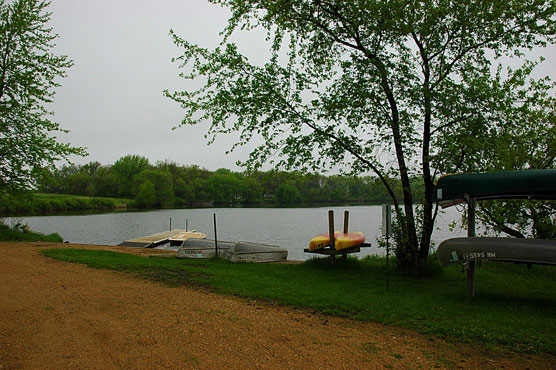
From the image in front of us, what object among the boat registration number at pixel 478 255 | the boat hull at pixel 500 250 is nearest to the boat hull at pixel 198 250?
the boat hull at pixel 500 250

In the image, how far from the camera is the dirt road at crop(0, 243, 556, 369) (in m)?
4.71

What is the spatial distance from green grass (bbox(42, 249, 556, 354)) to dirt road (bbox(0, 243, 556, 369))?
52cm

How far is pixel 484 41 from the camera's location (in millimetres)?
10227

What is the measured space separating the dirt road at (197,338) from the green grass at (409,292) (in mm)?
517

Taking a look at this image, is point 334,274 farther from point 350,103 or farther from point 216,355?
point 216,355

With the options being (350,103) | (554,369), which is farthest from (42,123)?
(554,369)

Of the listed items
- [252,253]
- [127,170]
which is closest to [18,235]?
[252,253]

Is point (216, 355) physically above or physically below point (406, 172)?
below

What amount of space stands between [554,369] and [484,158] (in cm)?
653

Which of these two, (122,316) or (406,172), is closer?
(122,316)

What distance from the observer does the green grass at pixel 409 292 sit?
6119mm

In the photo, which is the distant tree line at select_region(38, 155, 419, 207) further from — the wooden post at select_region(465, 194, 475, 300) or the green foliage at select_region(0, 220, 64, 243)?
the wooden post at select_region(465, 194, 475, 300)

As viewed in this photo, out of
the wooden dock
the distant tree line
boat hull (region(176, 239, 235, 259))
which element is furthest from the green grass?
the distant tree line

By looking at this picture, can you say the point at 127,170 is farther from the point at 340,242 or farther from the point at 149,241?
the point at 340,242
